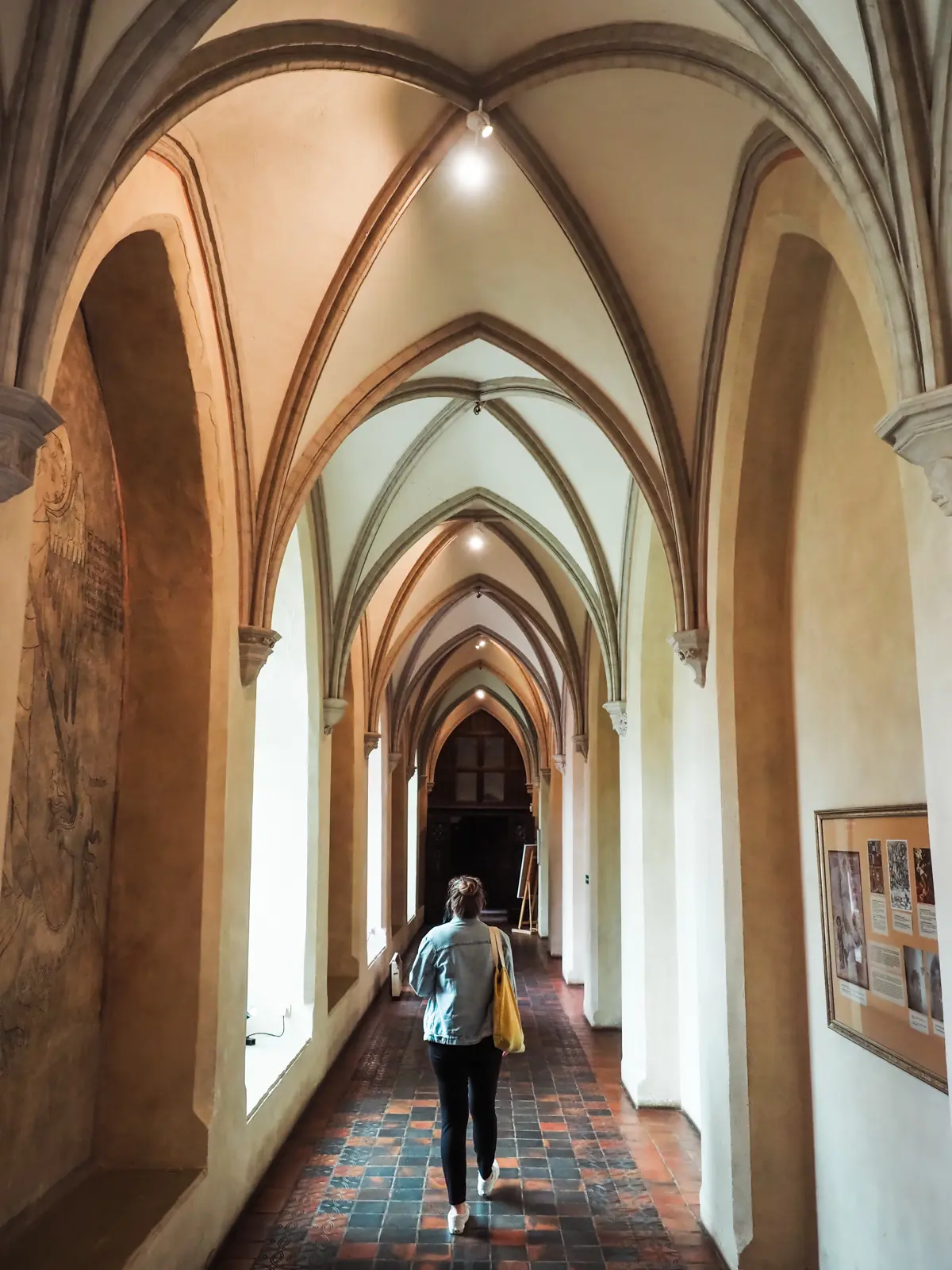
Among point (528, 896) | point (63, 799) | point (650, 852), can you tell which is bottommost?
point (528, 896)

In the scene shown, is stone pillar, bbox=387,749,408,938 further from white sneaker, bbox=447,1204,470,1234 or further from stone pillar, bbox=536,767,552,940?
white sneaker, bbox=447,1204,470,1234

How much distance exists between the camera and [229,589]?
4578mm

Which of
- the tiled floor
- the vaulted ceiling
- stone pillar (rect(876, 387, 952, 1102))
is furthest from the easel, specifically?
stone pillar (rect(876, 387, 952, 1102))

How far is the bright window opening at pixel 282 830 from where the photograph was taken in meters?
6.77

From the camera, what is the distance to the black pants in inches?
172

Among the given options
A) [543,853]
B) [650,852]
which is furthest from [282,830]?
[543,853]

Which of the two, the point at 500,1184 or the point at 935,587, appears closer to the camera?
the point at 935,587

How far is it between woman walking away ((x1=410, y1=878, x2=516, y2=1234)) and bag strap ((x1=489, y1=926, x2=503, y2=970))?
2 cm

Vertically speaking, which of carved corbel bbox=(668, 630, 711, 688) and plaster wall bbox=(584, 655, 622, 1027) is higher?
carved corbel bbox=(668, 630, 711, 688)

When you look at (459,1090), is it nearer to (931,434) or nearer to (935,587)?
(935,587)

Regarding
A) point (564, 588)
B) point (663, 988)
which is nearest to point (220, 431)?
point (663, 988)

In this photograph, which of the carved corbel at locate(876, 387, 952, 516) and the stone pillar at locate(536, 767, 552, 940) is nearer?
the carved corbel at locate(876, 387, 952, 516)

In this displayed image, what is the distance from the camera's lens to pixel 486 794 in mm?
23094

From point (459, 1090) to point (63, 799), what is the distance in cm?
232
